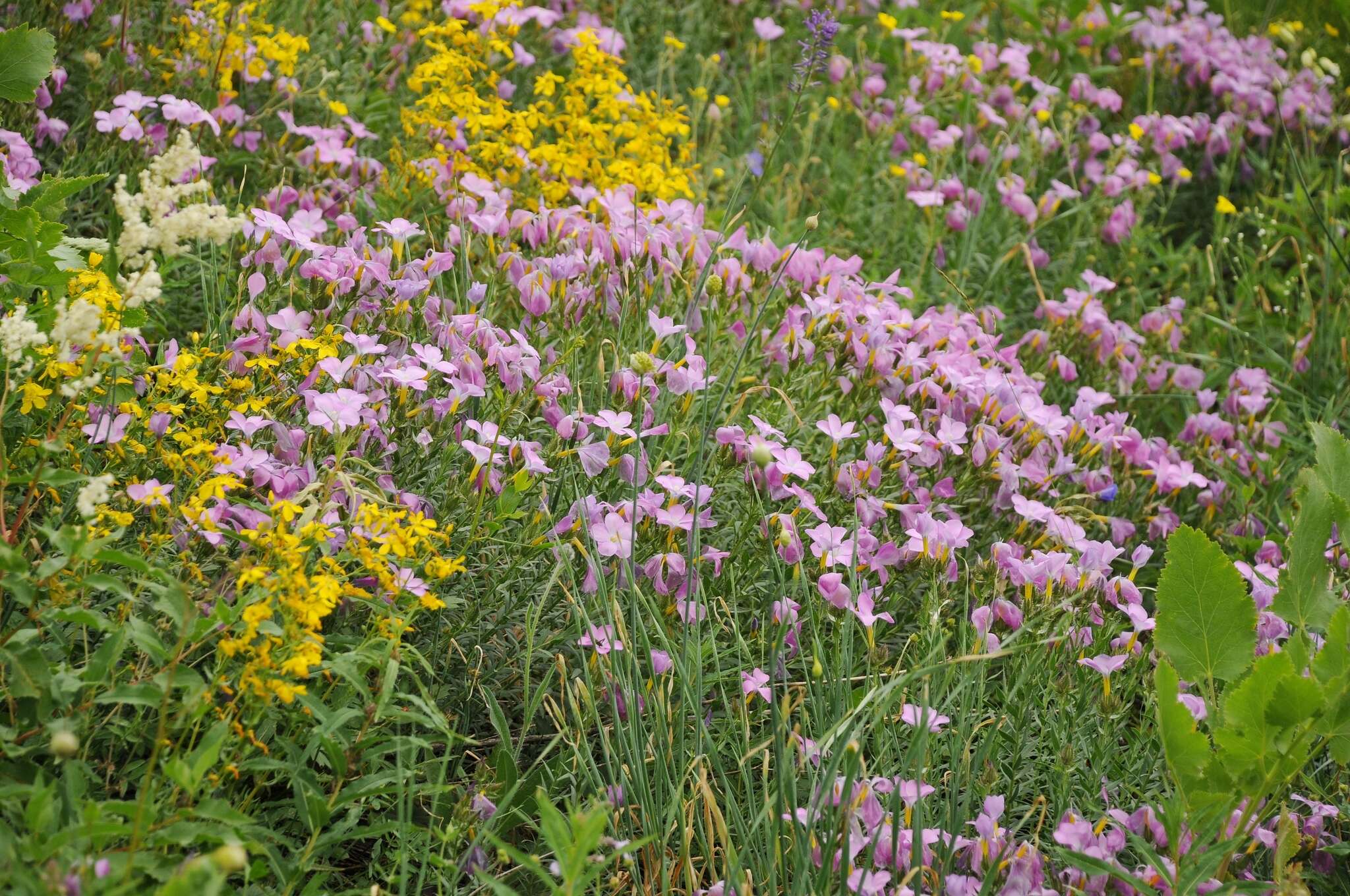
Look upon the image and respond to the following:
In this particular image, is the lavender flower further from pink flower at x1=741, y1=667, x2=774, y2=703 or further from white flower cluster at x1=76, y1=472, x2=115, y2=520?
white flower cluster at x1=76, y1=472, x2=115, y2=520

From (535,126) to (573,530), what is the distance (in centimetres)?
162

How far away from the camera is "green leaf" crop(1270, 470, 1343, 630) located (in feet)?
6.91

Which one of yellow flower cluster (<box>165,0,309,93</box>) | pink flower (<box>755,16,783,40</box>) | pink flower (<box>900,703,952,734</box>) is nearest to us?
pink flower (<box>900,703,952,734</box>)

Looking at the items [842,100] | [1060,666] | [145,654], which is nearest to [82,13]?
[145,654]

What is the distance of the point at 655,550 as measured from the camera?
2357 mm

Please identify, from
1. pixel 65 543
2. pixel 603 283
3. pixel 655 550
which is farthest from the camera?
pixel 603 283

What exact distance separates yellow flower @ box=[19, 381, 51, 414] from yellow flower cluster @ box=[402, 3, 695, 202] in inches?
54.1

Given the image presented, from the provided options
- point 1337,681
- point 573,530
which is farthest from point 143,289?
point 1337,681

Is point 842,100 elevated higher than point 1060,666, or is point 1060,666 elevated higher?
point 842,100

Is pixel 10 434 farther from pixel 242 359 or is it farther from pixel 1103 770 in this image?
pixel 1103 770

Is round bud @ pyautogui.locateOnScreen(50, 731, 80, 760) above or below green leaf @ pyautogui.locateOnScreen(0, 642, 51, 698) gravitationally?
above

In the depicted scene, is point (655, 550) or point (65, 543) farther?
point (655, 550)

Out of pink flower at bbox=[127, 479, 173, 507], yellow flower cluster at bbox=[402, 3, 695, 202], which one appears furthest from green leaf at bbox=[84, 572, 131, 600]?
yellow flower cluster at bbox=[402, 3, 695, 202]

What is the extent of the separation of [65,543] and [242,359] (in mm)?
736
